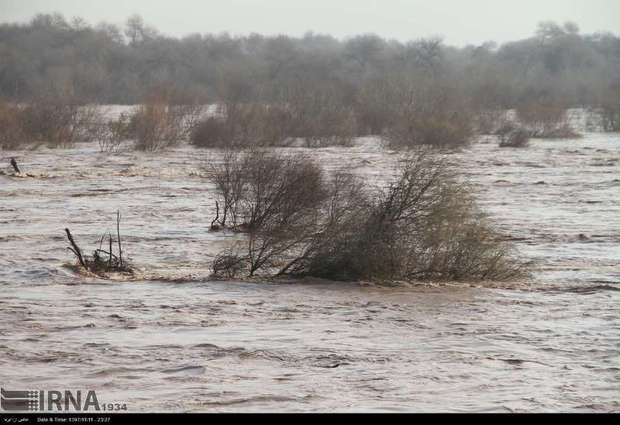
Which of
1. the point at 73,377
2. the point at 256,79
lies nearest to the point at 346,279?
the point at 73,377

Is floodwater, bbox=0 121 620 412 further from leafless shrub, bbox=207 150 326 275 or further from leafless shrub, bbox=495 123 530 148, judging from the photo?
leafless shrub, bbox=495 123 530 148

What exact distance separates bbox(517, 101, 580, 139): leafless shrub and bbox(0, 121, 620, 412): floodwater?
65.6 feet

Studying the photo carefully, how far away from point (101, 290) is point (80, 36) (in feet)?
201

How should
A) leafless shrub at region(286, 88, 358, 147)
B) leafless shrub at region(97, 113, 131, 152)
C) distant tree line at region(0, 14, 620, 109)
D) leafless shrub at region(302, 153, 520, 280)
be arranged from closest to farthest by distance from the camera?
leafless shrub at region(302, 153, 520, 280) → leafless shrub at region(97, 113, 131, 152) → leafless shrub at region(286, 88, 358, 147) → distant tree line at region(0, 14, 620, 109)

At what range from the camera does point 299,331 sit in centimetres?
923

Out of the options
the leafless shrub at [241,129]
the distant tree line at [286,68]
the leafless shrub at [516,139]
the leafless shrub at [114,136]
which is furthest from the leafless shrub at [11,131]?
the leafless shrub at [516,139]

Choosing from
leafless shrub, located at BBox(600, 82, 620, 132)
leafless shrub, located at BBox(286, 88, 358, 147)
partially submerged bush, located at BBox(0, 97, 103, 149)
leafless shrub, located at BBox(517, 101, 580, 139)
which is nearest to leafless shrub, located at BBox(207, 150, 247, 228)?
partially submerged bush, located at BBox(0, 97, 103, 149)

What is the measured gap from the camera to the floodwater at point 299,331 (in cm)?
729

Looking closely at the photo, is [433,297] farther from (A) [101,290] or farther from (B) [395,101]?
(B) [395,101]

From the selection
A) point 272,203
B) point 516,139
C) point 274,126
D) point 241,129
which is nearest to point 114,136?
point 241,129

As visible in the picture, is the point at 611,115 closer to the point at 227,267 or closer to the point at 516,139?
the point at 516,139

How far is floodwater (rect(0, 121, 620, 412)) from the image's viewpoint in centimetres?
729

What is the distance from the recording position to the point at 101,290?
10.9 meters

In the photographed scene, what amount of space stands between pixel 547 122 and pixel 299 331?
96.4ft
